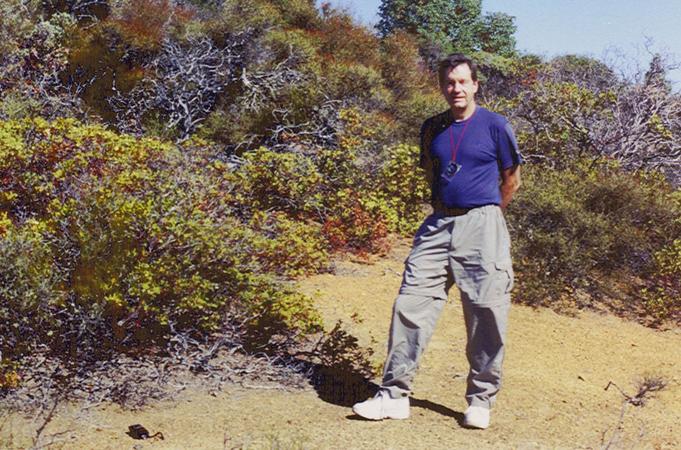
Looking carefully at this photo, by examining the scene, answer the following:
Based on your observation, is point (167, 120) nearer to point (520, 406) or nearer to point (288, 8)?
point (288, 8)

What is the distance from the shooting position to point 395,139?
11.7m

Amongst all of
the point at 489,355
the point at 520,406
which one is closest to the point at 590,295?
the point at 520,406

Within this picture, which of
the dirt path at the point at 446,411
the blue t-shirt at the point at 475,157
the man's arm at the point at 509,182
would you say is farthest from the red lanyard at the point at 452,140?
the dirt path at the point at 446,411

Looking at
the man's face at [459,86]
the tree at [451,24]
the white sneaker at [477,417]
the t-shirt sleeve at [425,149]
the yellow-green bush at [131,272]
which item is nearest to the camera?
the man's face at [459,86]

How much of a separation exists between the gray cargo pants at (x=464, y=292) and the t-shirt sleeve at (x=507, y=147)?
219 millimetres

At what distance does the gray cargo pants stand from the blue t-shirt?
80mm

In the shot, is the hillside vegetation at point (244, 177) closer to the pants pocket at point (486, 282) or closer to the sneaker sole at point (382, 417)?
the sneaker sole at point (382, 417)

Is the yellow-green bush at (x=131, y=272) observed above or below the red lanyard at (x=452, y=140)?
below

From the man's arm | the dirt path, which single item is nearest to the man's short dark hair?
the man's arm

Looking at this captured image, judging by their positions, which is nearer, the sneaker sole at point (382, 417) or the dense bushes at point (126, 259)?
the sneaker sole at point (382, 417)

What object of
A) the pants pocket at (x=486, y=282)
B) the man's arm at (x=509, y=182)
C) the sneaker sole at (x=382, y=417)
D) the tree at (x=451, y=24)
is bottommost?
the sneaker sole at (x=382, y=417)

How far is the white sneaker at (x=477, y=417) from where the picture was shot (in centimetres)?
385

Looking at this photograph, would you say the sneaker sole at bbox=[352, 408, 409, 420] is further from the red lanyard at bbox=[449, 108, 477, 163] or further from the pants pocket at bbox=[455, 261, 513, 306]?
the red lanyard at bbox=[449, 108, 477, 163]

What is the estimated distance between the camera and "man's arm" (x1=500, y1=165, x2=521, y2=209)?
12.7 ft
